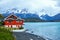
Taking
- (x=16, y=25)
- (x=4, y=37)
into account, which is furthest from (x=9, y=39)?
(x=16, y=25)

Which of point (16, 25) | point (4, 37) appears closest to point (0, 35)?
point (4, 37)

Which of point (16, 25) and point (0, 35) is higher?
point (0, 35)

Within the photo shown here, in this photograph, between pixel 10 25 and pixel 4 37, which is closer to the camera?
pixel 4 37

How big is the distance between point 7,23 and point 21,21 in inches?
242

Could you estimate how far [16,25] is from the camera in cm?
11269

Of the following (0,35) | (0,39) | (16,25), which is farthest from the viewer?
(16,25)

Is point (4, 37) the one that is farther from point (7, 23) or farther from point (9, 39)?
point (7, 23)

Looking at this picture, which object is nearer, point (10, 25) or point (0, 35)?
point (0, 35)

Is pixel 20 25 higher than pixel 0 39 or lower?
lower

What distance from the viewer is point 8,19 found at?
376ft

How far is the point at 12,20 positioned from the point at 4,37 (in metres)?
81.2

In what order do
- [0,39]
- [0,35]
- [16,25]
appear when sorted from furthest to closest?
[16,25] → [0,35] → [0,39]

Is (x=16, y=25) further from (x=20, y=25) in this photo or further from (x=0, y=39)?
(x=0, y=39)

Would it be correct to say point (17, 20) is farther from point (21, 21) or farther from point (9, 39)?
point (9, 39)
